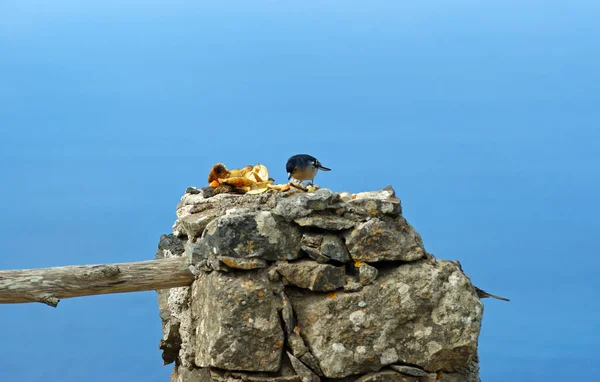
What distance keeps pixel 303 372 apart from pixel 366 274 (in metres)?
1.01

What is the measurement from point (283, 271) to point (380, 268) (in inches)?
35.2

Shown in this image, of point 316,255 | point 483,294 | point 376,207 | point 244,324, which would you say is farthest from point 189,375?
point 483,294

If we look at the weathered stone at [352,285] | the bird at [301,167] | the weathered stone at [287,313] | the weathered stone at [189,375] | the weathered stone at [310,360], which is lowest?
the weathered stone at [310,360]

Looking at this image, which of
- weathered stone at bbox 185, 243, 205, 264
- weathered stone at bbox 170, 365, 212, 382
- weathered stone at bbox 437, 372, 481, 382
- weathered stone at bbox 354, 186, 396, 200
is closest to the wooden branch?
weathered stone at bbox 185, 243, 205, 264

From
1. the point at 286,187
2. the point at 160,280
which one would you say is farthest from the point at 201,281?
the point at 286,187

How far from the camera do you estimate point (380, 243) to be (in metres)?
9.20

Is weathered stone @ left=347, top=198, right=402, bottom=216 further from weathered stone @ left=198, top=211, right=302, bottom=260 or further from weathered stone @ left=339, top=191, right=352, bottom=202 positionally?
weathered stone @ left=198, top=211, right=302, bottom=260

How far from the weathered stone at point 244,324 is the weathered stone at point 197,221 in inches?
23.4

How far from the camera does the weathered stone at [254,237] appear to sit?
359 inches

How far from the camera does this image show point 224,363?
29.7 ft

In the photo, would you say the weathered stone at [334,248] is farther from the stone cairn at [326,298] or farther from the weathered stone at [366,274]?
the weathered stone at [366,274]

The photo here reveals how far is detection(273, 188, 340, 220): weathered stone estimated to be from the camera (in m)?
9.16

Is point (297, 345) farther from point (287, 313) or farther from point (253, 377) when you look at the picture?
point (253, 377)

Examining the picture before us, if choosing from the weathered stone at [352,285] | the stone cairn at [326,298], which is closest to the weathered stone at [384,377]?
the stone cairn at [326,298]
